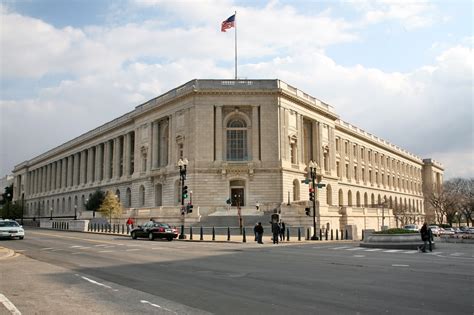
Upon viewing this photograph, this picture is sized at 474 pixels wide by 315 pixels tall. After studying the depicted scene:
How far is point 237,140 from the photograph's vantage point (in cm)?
6531

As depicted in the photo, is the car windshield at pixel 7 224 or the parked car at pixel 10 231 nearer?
the parked car at pixel 10 231

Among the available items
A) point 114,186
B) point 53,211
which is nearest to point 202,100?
point 114,186

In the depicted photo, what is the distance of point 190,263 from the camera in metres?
17.3

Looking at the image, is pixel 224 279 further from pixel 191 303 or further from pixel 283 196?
pixel 283 196

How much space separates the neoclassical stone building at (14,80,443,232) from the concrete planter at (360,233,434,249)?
819 inches

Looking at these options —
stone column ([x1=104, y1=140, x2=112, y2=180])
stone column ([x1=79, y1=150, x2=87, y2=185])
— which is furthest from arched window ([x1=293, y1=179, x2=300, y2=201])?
stone column ([x1=79, y1=150, x2=87, y2=185])

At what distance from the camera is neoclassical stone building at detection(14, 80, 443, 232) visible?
2461 inches

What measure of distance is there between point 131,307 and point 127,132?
254ft

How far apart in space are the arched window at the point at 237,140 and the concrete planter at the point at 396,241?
122 ft

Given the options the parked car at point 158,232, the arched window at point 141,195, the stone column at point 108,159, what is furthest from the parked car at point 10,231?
the stone column at point 108,159

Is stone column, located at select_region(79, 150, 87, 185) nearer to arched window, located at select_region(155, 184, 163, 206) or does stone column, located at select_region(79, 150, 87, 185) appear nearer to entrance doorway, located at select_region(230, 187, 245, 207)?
arched window, located at select_region(155, 184, 163, 206)

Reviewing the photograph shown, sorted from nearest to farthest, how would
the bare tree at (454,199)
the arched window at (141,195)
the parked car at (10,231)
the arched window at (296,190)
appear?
the parked car at (10,231) → the arched window at (296,190) → the arched window at (141,195) → the bare tree at (454,199)

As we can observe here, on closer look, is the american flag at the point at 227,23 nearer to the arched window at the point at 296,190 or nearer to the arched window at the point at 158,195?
the arched window at the point at 296,190

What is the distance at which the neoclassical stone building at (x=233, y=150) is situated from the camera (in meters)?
62.5
